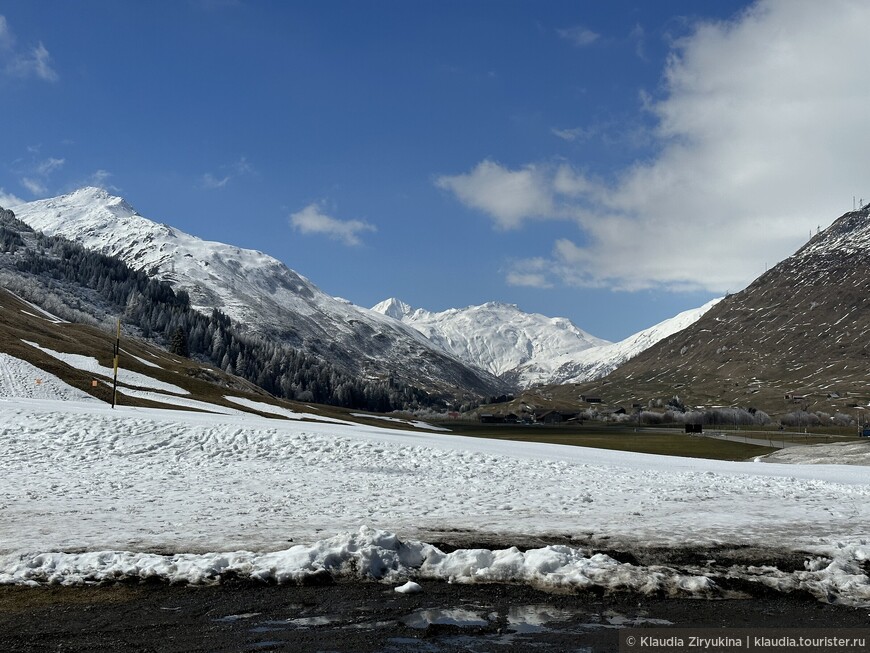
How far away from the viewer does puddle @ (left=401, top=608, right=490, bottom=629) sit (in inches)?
494

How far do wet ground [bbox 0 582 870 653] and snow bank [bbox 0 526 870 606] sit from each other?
45 cm

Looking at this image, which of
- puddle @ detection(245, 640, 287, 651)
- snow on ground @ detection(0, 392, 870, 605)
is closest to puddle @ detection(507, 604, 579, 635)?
snow on ground @ detection(0, 392, 870, 605)

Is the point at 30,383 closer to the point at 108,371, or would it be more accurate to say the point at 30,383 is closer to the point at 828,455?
the point at 108,371

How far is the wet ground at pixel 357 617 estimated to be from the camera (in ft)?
37.5

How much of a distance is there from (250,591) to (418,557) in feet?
14.0

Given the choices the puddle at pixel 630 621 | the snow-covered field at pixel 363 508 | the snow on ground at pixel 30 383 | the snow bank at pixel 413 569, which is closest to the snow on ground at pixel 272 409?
the snow on ground at pixel 30 383

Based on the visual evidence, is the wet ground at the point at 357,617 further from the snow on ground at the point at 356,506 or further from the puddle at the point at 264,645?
the snow on ground at the point at 356,506

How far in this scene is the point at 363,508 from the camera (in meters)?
23.9

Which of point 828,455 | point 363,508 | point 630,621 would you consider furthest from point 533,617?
point 828,455

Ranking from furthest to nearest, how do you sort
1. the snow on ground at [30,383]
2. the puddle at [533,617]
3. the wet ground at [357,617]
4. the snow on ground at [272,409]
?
the snow on ground at [272,409], the snow on ground at [30,383], the puddle at [533,617], the wet ground at [357,617]

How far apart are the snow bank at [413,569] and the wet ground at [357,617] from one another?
452 millimetres

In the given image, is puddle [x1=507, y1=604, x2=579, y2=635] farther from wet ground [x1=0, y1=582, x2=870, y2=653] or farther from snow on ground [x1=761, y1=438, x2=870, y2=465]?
snow on ground [x1=761, y1=438, x2=870, y2=465]

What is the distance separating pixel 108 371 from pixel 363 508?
93.9m

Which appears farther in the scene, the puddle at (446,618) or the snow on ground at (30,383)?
the snow on ground at (30,383)
